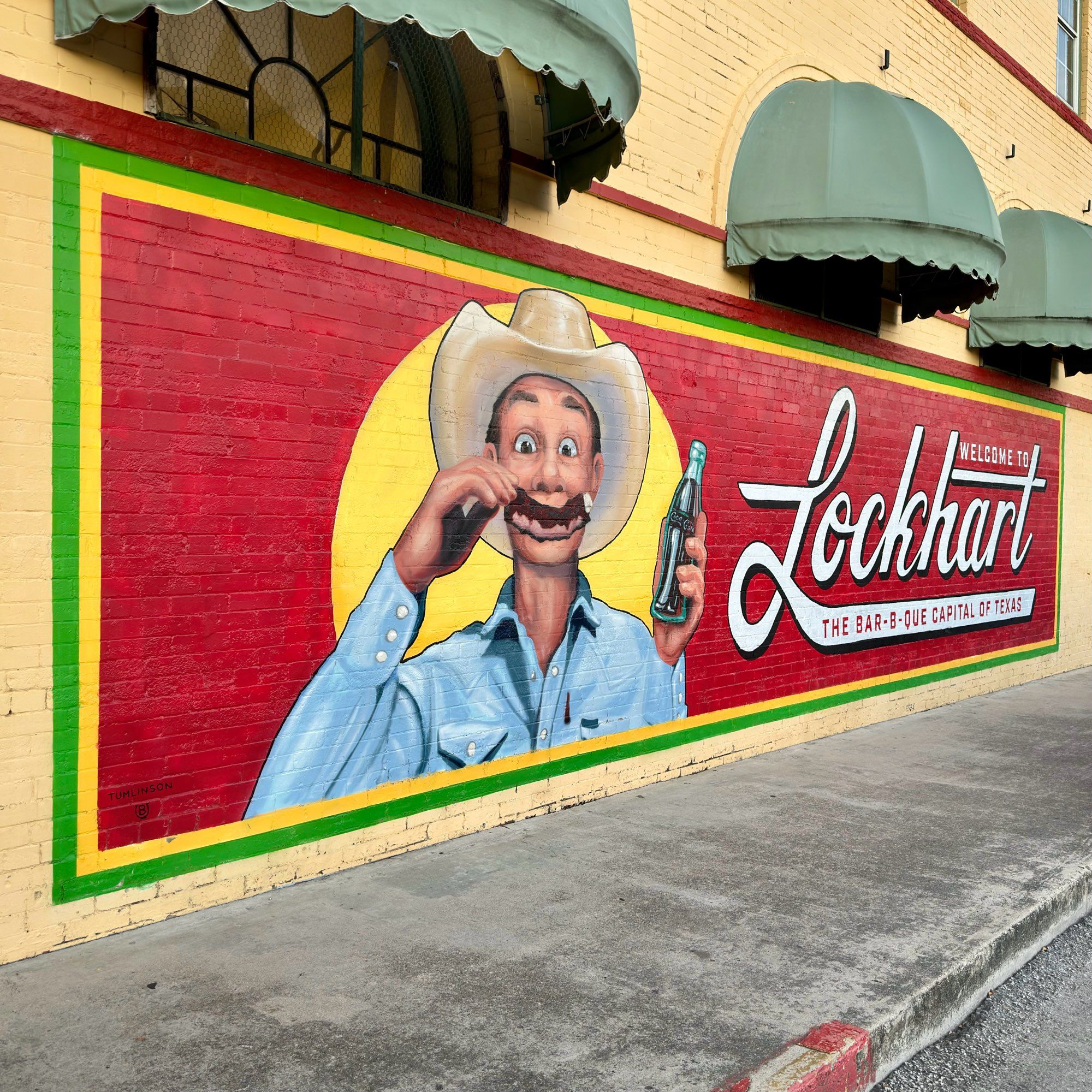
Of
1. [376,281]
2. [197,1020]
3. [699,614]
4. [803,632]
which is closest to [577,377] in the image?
[376,281]

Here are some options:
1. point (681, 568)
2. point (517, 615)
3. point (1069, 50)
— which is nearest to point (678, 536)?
point (681, 568)

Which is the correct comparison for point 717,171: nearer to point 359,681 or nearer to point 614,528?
point 614,528

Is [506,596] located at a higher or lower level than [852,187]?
lower

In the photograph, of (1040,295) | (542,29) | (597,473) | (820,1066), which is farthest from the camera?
(1040,295)

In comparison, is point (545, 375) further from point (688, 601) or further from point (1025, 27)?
point (1025, 27)

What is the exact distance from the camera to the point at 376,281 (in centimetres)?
534

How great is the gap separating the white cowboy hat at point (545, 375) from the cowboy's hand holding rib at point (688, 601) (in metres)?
0.66

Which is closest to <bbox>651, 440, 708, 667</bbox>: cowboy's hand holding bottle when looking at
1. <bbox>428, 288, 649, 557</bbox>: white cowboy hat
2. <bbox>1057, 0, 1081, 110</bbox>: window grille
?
<bbox>428, 288, 649, 557</bbox>: white cowboy hat

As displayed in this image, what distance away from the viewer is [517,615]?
243 inches

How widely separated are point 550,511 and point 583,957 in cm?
281

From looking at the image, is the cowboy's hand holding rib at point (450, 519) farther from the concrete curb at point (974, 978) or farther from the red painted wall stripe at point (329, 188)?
the concrete curb at point (974, 978)

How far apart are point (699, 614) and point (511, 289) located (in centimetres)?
284

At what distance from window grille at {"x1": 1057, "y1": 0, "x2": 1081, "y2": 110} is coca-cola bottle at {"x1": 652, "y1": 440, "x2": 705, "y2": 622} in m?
9.24

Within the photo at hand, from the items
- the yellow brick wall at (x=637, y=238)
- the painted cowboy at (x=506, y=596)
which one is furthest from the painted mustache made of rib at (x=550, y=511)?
the yellow brick wall at (x=637, y=238)
